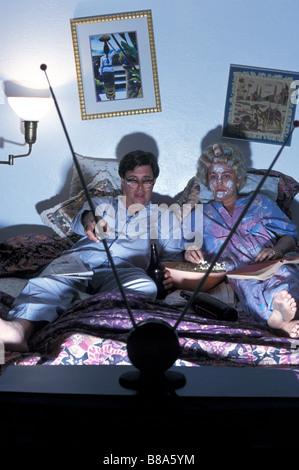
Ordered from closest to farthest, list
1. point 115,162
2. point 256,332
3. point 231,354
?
1. point 231,354
2. point 256,332
3. point 115,162

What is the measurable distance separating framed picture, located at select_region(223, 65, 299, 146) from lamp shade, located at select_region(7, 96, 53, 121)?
3.39 feet

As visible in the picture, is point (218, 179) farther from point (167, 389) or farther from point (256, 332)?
point (167, 389)

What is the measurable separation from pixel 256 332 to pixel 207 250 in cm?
88

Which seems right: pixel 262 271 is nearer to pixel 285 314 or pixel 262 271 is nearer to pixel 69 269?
pixel 285 314

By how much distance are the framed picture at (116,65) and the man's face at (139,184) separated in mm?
729

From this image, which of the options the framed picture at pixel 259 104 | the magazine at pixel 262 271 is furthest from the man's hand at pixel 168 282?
the framed picture at pixel 259 104

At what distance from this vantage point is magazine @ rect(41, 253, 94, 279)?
2227 mm

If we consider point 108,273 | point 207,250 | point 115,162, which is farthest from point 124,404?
point 115,162

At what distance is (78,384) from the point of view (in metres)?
0.87

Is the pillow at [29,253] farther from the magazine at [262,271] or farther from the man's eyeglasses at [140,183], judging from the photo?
the magazine at [262,271]

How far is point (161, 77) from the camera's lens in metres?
3.28

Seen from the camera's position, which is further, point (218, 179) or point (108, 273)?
point (218, 179)

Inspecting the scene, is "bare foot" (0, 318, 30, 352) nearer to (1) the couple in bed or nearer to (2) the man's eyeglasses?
(1) the couple in bed

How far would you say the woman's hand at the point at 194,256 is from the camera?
2545 millimetres
